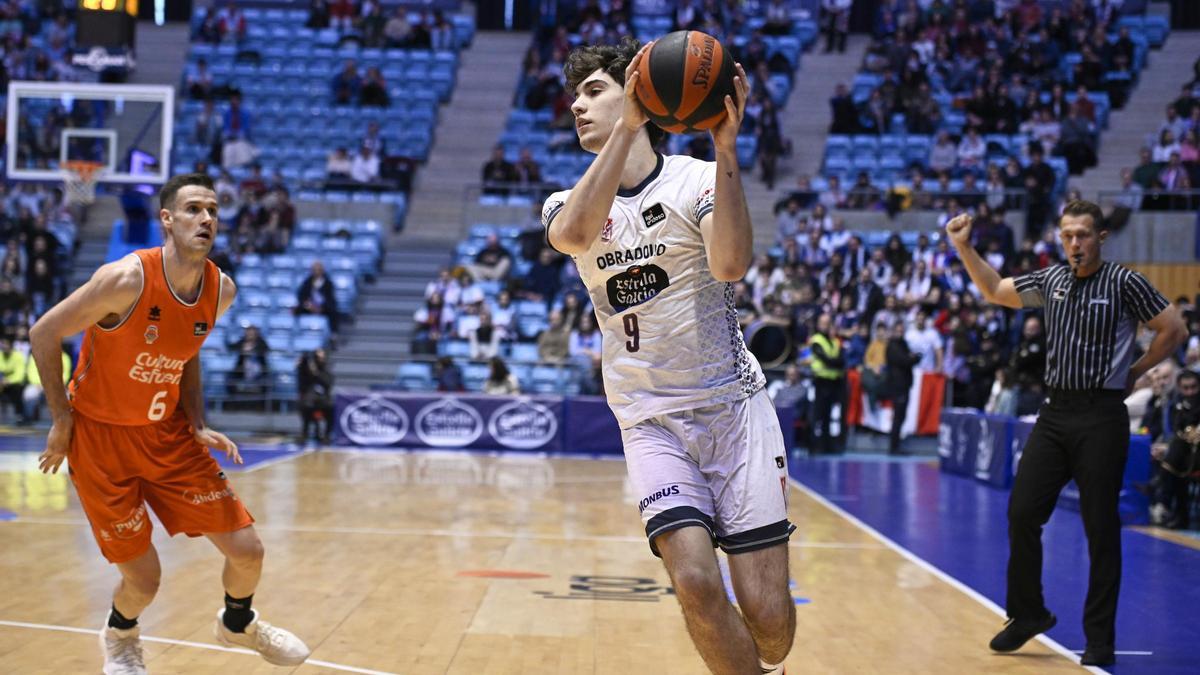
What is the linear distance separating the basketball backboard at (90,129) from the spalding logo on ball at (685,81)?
44.3ft

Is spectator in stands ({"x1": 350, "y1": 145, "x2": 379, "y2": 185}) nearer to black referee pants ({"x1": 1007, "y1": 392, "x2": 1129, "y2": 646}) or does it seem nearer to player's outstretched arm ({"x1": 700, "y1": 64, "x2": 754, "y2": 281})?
black referee pants ({"x1": 1007, "y1": 392, "x2": 1129, "y2": 646})

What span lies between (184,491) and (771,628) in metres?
2.47

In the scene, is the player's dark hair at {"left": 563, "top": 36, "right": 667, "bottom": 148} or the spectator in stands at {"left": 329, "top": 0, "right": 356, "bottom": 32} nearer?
the player's dark hair at {"left": 563, "top": 36, "right": 667, "bottom": 148}

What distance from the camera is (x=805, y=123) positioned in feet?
80.9

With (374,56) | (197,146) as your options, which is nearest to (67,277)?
(197,146)

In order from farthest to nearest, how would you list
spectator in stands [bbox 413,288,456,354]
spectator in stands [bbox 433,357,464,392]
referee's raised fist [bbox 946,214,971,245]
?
1. spectator in stands [bbox 413,288,456,354]
2. spectator in stands [bbox 433,357,464,392]
3. referee's raised fist [bbox 946,214,971,245]

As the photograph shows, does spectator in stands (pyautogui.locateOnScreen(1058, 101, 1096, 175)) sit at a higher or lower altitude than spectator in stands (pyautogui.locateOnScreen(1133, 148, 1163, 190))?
higher

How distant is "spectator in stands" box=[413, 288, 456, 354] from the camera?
18.9m

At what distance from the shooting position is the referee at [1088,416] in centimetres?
587

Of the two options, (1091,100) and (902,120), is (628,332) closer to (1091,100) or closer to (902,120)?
(902,120)

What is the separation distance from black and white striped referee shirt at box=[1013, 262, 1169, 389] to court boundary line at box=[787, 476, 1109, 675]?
1.26 m

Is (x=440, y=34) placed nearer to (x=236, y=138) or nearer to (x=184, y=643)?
(x=236, y=138)

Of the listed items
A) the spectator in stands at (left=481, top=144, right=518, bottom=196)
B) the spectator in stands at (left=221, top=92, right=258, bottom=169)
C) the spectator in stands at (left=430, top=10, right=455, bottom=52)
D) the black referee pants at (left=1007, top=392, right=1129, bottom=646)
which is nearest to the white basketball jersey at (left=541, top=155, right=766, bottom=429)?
the black referee pants at (left=1007, top=392, right=1129, bottom=646)

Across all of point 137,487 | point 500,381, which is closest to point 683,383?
point 137,487
